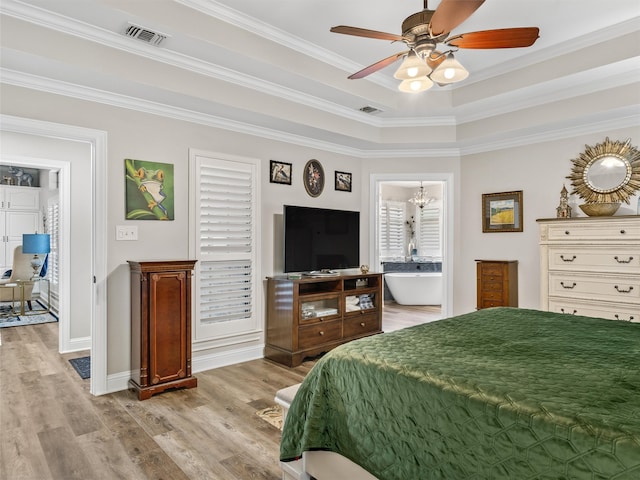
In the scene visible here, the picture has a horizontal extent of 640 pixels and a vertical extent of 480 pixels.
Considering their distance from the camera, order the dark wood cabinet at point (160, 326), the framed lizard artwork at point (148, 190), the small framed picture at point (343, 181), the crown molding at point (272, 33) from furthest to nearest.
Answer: the small framed picture at point (343, 181)
the framed lizard artwork at point (148, 190)
the dark wood cabinet at point (160, 326)
the crown molding at point (272, 33)

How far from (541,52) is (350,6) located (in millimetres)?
1928

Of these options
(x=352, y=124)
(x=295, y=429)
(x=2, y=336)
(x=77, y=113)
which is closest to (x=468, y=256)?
(x=352, y=124)

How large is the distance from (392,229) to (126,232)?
6046mm

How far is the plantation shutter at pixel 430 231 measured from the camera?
842 centimetres

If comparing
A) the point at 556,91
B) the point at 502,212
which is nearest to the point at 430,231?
the point at 502,212

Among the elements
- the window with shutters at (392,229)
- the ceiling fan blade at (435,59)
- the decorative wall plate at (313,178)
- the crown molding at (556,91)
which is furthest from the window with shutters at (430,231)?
the ceiling fan blade at (435,59)

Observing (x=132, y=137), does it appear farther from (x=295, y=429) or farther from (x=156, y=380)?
(x=295, y=429)

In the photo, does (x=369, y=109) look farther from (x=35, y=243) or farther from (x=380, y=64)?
(x=35, y=243)

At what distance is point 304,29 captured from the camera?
3.27 metres

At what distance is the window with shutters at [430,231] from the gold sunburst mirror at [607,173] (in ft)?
13.8

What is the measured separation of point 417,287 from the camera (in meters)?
7.50

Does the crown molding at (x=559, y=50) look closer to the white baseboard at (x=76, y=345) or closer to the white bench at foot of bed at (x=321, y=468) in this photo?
the white bench at foot of bed at (x=321, y=468)

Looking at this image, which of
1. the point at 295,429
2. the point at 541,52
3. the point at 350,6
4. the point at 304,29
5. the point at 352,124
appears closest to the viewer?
the point at 295,429

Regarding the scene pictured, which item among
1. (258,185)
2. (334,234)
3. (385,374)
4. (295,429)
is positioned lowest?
(295,429)
